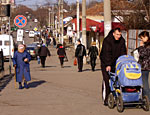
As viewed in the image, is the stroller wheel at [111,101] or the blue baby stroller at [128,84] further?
the stroller wheel at [111,101]

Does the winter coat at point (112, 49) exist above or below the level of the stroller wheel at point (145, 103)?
above

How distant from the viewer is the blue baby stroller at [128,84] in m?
8.15

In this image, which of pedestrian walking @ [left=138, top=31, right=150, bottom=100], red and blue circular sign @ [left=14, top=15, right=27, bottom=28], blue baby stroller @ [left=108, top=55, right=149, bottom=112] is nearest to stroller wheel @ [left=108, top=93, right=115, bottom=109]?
blue baby stroller @ [left=108, top=55, right=149, bottom=112]

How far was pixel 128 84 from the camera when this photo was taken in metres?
8.14

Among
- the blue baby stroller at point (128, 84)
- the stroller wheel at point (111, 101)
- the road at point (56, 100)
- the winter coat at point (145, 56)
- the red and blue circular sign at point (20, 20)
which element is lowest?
the road at point (56, 100)

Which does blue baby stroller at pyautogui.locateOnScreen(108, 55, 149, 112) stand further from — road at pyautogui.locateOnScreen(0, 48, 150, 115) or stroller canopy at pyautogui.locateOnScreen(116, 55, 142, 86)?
road at pyautogui.locateOnScreen(0, 48, 150, 115)

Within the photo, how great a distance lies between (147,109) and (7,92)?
5368 millimetres

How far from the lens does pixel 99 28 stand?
35.1m

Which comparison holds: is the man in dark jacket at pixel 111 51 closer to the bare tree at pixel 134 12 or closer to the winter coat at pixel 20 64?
the winter coat at pixel 20 64

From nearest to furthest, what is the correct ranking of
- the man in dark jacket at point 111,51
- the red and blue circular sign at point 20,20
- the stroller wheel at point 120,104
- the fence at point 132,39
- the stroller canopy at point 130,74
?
the stroller canopy at point 130,74 < the stroller wheel at point 120,104 < the man in dark jacket at point 111,51 < the fence at point 132,39 < the red and blue circular sign at point 20,20

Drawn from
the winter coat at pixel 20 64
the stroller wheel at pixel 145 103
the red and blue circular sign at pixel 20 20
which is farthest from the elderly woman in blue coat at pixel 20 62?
the red and blue circular sign at pixel 20 20

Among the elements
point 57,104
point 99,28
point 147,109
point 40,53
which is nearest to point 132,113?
point 147,109

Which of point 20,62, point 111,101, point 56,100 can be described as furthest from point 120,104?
point 20,62

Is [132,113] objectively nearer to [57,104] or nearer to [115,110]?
[115,110]
